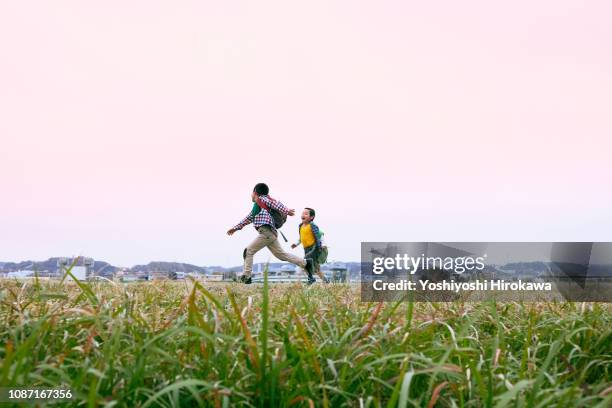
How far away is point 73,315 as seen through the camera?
3283 millimetres

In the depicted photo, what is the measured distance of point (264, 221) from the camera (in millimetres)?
14344

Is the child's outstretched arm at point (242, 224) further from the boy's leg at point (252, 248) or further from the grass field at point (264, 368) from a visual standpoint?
the grass field at point (264, 368)

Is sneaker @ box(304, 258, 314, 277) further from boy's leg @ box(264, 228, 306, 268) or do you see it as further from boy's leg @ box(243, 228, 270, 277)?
boy's leg @ box(243, 228, 270, 277)

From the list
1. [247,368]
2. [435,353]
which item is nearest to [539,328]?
[435,353]

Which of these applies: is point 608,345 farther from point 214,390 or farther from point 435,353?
point 214,390

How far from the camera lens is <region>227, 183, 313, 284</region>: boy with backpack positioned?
14422 millimetres

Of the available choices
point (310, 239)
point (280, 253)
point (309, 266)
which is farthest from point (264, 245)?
point (310, 239)

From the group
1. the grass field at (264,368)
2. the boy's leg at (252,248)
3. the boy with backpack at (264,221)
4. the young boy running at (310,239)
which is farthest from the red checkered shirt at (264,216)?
the grass field at (264,368)

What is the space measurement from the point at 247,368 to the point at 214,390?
0.35 metres

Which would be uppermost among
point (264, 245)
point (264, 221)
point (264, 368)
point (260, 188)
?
point (260, 188)

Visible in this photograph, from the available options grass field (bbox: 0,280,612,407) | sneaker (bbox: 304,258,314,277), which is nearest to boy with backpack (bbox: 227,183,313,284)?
sneaker (bbox: 304,258,314,277)

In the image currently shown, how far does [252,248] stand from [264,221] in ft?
3.01

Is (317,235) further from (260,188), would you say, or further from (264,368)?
(264,368)

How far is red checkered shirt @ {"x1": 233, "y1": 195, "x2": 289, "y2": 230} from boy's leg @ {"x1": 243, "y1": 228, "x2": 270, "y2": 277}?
324mm
